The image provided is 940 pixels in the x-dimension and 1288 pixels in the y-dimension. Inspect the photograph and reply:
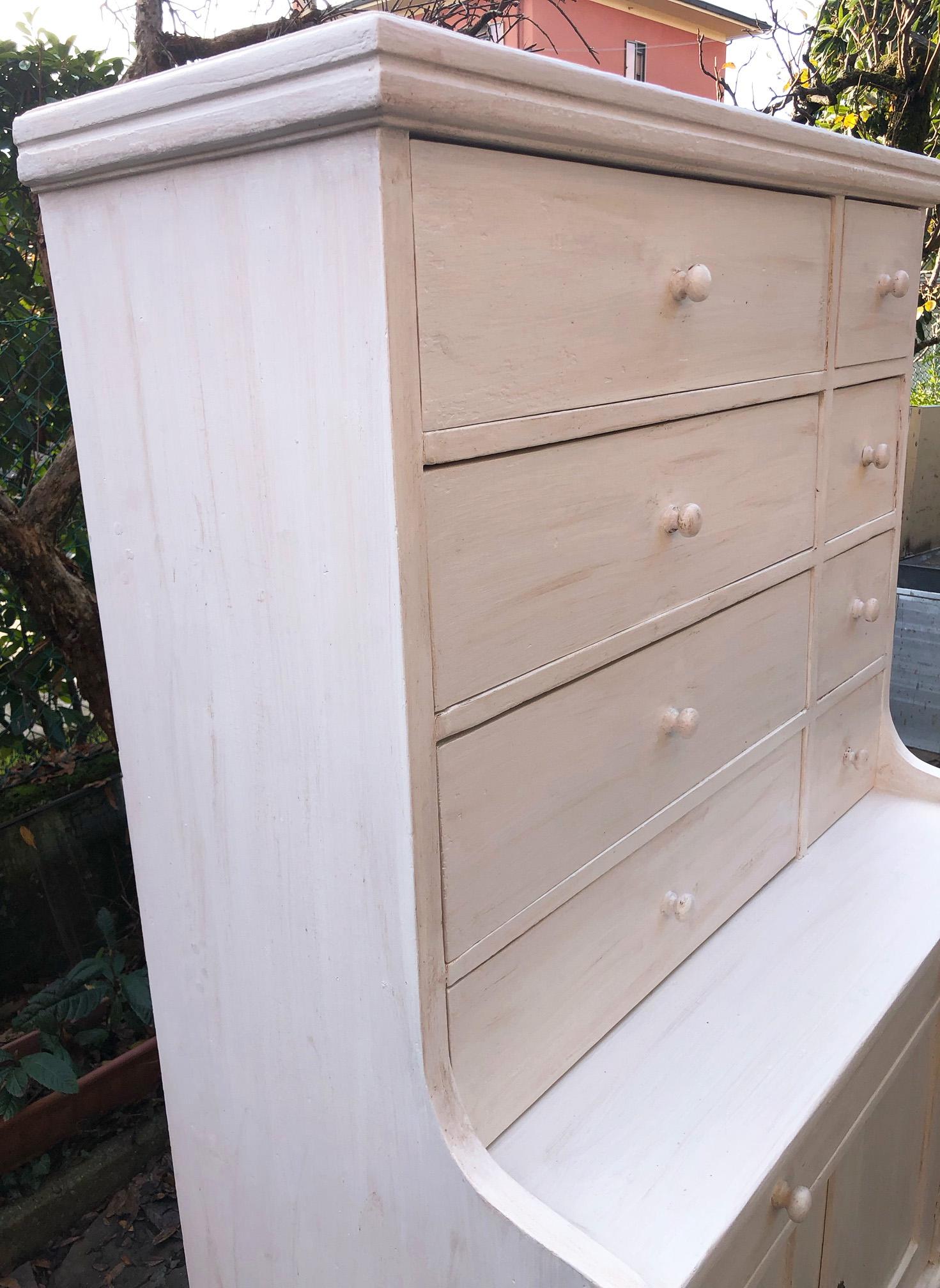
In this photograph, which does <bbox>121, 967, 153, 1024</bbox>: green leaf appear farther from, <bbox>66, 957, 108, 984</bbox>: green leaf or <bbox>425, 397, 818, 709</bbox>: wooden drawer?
<bbox>425, 397, 818, 709</bbox>: wooden drawer

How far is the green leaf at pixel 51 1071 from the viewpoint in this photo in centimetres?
164

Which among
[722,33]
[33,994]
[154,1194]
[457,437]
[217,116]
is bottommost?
[154,1194]

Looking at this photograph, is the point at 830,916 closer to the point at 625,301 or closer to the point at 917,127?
the point at 625,301

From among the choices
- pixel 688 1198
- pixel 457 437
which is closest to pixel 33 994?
pixel 688 1198

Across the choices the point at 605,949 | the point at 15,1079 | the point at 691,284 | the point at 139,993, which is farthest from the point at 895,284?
the point at 15,1079

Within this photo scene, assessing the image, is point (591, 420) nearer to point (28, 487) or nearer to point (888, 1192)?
point (888, 1192)

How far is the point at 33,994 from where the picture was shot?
1.91 metres

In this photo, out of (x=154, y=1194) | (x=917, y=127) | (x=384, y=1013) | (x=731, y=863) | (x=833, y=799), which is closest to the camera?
(x=384, y=1013)

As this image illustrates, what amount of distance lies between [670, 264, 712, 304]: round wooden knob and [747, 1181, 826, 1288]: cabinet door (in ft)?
3.18

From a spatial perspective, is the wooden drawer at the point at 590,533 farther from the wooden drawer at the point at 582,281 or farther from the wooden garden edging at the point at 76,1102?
the wooden garden edging at the point at 76,1102

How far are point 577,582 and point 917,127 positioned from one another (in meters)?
2.74

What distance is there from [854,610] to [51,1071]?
4.84ft

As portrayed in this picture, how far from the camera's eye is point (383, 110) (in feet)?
2.06

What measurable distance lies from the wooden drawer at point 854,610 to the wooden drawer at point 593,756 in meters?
0.12
